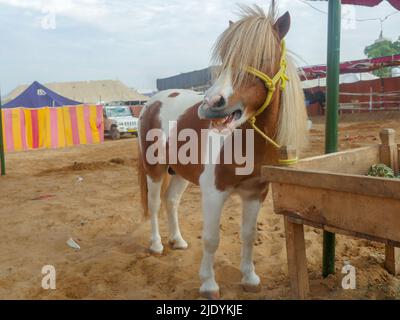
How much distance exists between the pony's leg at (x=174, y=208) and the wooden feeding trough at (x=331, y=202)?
178cm

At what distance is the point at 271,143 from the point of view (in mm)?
2496

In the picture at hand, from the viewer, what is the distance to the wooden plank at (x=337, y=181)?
5.53 ft

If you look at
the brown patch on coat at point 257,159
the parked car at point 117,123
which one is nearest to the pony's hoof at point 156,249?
the brown patch on coat at point 257,159

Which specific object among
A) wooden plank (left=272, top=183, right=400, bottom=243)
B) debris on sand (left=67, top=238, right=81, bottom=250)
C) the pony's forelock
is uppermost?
the pony's forelock

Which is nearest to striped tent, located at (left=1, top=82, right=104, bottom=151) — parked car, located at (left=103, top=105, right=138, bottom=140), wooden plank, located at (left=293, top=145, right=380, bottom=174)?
parked car, located at (left=103, top=105, right=138, bottom=140)

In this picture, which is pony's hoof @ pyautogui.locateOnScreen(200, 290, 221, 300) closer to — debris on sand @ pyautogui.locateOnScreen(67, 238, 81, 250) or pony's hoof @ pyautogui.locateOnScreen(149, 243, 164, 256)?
pony's hoof @ pyautogui.locateOnScreen(149, 243, 164, 256)

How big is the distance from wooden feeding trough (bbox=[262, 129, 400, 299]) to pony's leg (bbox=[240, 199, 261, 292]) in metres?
0.61

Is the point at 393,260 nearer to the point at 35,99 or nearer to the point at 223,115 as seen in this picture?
the point at 223,115

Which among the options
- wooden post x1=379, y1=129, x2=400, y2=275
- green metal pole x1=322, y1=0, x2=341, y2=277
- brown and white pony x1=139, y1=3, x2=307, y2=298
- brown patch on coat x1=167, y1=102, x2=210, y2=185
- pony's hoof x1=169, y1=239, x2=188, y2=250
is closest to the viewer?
brown and white pony x1=139, y1=3, x2=307, y2=298

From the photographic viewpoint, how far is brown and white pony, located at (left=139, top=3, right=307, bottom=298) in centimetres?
218

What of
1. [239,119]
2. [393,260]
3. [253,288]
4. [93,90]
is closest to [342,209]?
[239,119]

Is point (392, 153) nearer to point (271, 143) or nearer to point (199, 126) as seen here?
point (271, 143)
